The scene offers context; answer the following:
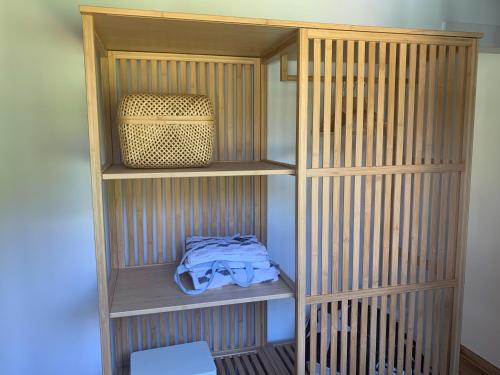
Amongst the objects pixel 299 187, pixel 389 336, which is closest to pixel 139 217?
pixel 299 187

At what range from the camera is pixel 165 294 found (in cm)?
153

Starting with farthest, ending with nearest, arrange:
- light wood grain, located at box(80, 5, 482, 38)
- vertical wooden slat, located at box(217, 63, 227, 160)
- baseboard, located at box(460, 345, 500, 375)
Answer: baseboard, located at box(460, 345, 500, 375) → vertical wooden slat, located at box(217, 63, 227, 160) → light wood grain, located at box(80, 5, 482, 38)

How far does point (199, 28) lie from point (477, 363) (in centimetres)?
243

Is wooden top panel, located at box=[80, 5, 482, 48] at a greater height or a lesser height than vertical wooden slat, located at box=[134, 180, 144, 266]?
greater

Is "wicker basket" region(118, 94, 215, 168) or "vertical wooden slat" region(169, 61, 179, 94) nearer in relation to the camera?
"wicker basket" region(118, 94, 215, 168)

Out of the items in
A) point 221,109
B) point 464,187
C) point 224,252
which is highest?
point 221,109

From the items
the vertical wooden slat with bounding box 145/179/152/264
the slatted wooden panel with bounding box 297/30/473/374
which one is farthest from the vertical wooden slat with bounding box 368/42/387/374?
the vertical wooden slat with bounding box 145/179/152/264

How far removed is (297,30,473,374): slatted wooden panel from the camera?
155cm

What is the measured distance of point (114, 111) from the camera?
1.78m

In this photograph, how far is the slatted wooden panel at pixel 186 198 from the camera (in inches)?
71.8

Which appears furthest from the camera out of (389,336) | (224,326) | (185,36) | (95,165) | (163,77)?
(224,326)

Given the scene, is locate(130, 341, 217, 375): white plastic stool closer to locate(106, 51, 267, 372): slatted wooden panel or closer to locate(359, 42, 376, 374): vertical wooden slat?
locate(106, 51, 267, 372): slatted wooden panel

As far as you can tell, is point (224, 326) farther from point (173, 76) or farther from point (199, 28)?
point (199, 28)

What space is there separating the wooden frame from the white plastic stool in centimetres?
18
